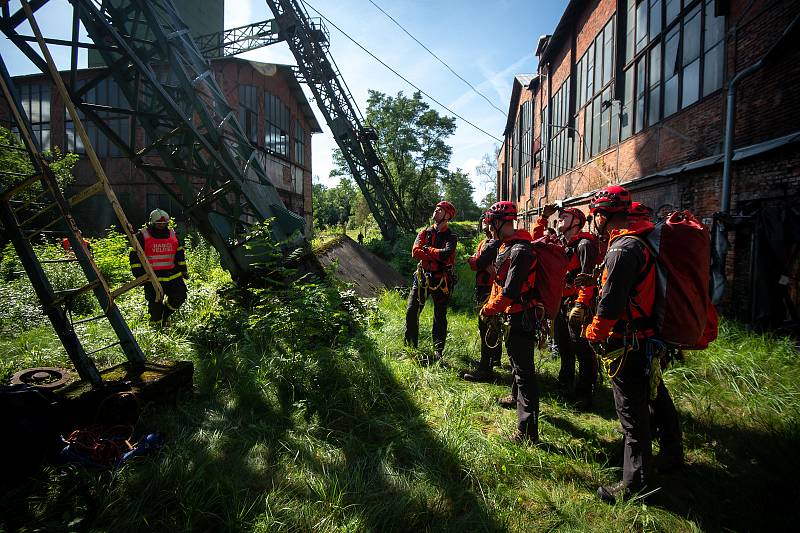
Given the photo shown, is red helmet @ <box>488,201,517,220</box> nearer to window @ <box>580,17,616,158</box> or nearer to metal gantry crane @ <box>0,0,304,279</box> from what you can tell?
metal gantry crane @ <box>0,0,304,279</box>

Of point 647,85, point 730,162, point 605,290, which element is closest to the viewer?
point 605,290

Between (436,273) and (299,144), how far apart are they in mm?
20205

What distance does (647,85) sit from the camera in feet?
32.6

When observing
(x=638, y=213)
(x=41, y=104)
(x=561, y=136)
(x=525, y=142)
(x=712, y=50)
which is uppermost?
(x=41, y=104)

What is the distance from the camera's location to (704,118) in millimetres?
7590

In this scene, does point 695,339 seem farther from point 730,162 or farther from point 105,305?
point 730,162

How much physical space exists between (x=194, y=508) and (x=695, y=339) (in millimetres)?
3168

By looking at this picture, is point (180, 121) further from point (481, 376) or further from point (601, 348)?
point (601, 348)

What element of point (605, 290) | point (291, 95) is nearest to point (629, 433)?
point (605, 290)

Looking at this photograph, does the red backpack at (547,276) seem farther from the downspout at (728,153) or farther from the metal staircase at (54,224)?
the downspout at (728,153)

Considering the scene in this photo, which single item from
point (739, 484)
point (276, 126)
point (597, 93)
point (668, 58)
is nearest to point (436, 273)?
point (739, 484)

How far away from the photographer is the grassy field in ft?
7.58

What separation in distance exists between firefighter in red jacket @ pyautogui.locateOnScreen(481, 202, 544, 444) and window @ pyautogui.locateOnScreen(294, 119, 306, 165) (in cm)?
2061

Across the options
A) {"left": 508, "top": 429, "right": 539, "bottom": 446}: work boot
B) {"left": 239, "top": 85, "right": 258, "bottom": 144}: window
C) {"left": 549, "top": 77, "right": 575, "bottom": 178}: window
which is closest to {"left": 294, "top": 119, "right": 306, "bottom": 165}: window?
{"left": 239, "top": 85, "right": 258, "bottom": 144}: window
